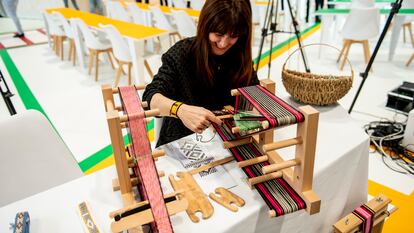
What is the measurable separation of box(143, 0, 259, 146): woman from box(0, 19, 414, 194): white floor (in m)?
1.21

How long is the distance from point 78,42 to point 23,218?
3.72 m

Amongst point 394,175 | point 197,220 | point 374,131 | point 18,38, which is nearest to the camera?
point 197,220

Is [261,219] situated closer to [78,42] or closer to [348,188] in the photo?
[348,188]

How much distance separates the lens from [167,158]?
103cm

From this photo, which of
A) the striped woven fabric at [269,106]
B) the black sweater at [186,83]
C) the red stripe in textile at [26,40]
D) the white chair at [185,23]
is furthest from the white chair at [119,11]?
the striped woven fabric at [269,106]

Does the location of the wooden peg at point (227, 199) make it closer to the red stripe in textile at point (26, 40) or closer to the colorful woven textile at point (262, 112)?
the colorful woven textile at point (262, 112)

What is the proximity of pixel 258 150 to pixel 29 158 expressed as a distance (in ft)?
2.89

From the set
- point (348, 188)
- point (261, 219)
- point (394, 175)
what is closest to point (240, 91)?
point (261, 219)

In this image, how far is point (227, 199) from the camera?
2.73 ft

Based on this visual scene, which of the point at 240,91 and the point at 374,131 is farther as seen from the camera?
the point at 374,131

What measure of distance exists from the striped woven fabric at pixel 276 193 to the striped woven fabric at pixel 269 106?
0.18m

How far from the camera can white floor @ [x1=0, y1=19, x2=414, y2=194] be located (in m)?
2.43

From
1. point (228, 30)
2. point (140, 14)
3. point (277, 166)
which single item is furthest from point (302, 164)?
point (140, 14)

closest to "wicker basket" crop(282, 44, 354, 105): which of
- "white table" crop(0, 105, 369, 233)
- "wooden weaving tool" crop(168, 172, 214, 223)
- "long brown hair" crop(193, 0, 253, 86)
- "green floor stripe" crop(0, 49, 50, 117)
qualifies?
"white table" crop(0, 105, 369, 233)
